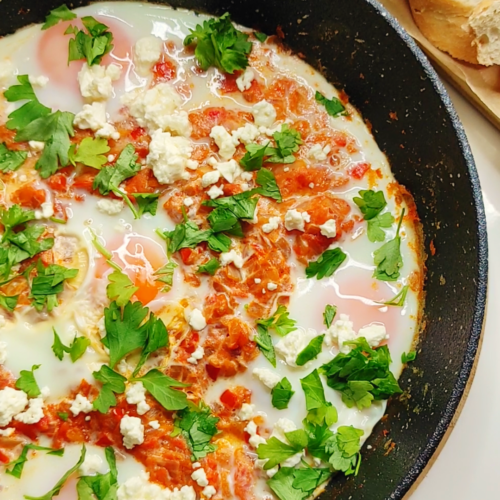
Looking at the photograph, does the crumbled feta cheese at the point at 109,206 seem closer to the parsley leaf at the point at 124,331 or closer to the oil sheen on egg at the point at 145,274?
the oil sheen on egg at the point at 145,274

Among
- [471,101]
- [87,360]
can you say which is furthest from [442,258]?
[87,360]

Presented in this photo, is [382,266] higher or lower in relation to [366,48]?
lower

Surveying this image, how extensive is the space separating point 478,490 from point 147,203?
165cm

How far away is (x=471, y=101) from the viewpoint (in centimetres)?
265

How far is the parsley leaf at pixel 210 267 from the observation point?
2.28 metres

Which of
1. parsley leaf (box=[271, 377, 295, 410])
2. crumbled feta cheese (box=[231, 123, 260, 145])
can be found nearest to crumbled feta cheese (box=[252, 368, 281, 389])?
parsley leaf (box=[271, 377, 295, 410])

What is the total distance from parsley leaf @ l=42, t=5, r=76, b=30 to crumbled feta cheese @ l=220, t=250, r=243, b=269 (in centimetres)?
116

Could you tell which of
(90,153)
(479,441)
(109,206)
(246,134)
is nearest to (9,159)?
(90,153)

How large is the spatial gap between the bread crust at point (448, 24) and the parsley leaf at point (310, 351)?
130cm

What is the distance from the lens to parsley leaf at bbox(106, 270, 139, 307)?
221 centimetres

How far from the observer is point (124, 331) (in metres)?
2.17

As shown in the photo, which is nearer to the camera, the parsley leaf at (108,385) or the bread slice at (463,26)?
the parsley leaf at (108,385)

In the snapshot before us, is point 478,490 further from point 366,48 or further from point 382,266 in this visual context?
point 366,48

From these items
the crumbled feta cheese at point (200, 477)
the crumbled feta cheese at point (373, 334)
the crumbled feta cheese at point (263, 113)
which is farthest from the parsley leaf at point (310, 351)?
the crumbled feta cheese at point (263, 113)
